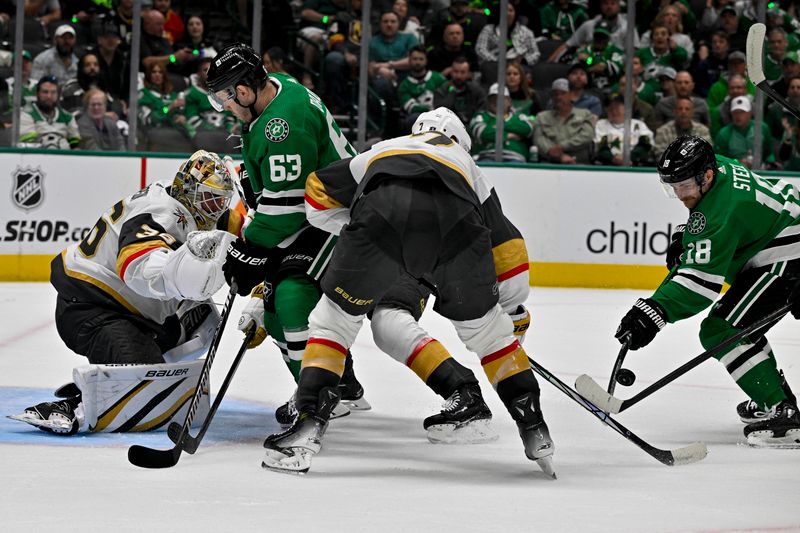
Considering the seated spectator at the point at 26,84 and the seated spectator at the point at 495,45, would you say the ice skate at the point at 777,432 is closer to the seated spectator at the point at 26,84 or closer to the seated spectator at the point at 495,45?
the seated spectator at the point at 495,45

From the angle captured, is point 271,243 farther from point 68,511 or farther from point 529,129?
point 529,129

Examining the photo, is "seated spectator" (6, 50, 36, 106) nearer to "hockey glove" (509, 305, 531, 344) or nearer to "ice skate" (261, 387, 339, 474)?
"hockey glove" (509, 305, 531, 344)

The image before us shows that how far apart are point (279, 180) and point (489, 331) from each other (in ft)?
2.55

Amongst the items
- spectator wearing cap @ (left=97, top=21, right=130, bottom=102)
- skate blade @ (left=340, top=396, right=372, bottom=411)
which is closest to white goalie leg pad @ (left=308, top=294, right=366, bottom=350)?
skate blade @ (left=340, top=396, right=372, bottom=411)

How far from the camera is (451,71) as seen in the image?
7.95 meters

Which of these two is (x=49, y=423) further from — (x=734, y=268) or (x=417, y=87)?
(x=417, y=87)

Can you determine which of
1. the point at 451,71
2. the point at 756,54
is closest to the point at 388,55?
the point at 451,71

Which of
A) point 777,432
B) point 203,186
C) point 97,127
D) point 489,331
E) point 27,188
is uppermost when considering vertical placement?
point 203,186

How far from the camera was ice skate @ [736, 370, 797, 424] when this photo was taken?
12.5ft

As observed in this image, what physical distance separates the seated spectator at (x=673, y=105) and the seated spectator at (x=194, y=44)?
2.76 m

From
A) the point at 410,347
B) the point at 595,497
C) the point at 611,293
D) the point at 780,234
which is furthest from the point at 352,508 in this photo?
the point at 611,293

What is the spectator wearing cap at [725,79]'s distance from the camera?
8031mm

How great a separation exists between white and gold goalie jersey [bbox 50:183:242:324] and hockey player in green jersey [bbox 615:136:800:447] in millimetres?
1314

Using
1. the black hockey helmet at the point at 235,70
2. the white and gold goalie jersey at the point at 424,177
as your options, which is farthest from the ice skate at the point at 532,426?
the black hockey helmet at the point at 235,70
